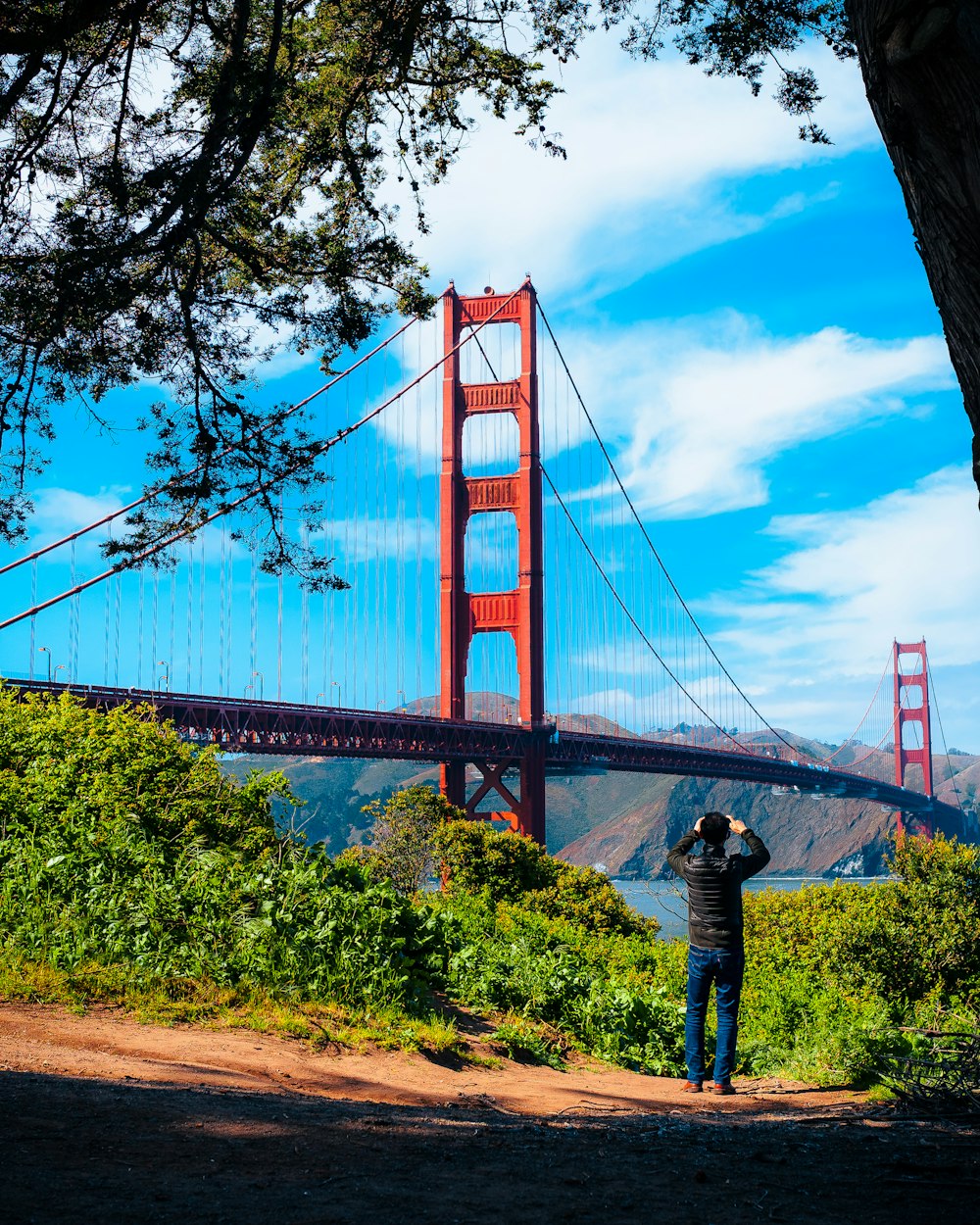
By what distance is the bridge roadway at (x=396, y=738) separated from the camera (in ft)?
79.2

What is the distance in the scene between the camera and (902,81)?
8.92 feet

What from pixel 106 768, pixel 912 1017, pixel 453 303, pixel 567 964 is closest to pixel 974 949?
pixel 912 1017

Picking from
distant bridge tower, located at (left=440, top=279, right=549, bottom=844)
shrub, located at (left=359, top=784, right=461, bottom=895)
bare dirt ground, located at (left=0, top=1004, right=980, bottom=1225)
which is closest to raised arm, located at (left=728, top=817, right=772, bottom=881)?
bare dirt ground, located at (left=0, top=1004, right=980, bottom=1225)

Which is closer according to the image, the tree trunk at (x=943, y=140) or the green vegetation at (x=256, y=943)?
the tree trunk at (x=943, y=140)

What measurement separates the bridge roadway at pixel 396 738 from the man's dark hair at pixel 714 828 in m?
13.8

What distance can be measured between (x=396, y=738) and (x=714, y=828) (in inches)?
953

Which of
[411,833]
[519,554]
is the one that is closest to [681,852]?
[411,833]

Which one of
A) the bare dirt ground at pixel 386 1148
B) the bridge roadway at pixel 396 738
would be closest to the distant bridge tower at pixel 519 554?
the bridge roadway at pixel 396 738

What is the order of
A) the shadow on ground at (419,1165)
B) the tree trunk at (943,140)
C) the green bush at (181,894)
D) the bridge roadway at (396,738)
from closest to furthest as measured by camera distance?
the shadow on ground at (419,1165), the tree trunk at (943,140), the green bush at (181,894), the bridge roadway at (396,738)

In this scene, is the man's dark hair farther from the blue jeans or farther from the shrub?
the shrub

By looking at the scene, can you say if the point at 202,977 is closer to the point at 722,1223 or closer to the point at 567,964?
the point at 567,964

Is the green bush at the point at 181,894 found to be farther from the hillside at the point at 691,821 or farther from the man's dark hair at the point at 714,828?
the hillside at the point at 691,821

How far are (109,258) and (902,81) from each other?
4.65 meters

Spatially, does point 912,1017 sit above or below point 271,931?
below
